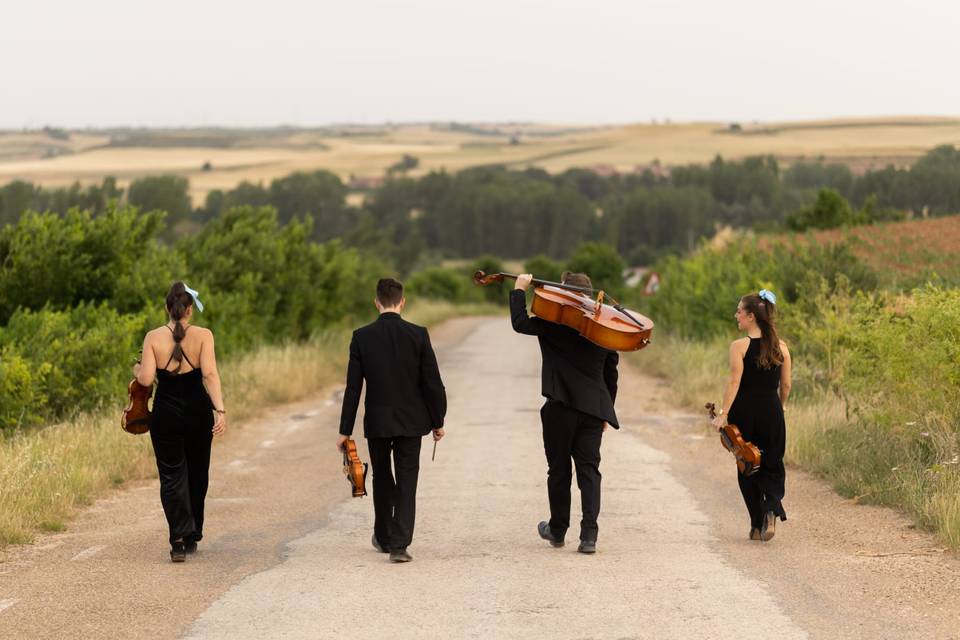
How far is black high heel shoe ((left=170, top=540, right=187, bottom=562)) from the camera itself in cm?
954

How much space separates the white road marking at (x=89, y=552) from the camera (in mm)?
9727

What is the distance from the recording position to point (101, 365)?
1712cm

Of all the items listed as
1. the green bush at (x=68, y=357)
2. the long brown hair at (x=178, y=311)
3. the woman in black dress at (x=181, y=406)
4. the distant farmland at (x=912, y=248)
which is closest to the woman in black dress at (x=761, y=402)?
the woman in black dress at (x=181, y=406)

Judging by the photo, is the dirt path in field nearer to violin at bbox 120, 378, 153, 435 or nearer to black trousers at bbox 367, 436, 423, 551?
black trousers at bbox 367, 436, 423, 551

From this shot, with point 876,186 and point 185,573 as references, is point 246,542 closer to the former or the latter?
point 185,573

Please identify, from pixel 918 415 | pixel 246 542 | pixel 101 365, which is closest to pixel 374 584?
pixel 246 542

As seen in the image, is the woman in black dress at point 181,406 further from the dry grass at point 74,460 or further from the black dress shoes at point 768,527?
the black dress shoes at point 768,527

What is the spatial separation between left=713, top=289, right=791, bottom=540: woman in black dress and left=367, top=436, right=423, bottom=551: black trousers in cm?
224

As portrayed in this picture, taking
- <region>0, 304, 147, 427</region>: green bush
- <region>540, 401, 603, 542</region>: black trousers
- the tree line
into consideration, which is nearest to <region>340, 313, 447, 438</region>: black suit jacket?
<region>540, 401, 603, 542</region>: black trousers

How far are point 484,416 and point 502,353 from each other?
14548 millimetres

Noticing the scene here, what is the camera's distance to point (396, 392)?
31.3ft

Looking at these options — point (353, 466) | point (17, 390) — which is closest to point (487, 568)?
point (353, 466)

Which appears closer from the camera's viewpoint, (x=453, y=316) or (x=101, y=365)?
(x=101, y=365)

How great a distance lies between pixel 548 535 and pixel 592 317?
1.66m
